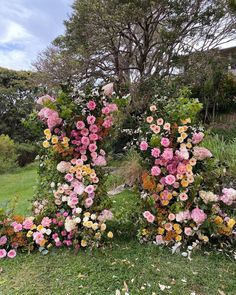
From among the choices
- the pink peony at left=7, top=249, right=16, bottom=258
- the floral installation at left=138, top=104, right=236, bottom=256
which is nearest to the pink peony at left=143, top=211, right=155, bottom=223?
the floral installation at left=138, top=104, right=236, bottom=256

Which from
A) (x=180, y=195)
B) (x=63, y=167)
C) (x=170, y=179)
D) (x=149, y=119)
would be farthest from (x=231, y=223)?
(x=63, y=167)

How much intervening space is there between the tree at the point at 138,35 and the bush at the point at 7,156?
3293mm

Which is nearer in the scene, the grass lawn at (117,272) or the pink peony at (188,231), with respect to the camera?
the grass lawn at (117,272)

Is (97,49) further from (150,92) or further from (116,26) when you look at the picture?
(150,92)

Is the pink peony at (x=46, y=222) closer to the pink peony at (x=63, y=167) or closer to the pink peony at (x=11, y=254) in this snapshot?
the pink peony at (x=11, y=254)

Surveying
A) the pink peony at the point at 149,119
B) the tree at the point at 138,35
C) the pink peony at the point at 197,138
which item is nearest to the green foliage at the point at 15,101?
the tree at the point at 138,35

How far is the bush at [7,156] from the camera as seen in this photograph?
1001 cm

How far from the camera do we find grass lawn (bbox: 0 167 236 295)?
2.08 meters

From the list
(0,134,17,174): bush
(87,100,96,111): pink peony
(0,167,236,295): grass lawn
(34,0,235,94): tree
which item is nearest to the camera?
(0,167,236,295): grass lawn

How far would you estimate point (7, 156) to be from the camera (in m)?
10.5

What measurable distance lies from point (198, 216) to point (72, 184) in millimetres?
1086

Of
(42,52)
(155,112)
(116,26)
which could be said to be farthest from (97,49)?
(155,112)

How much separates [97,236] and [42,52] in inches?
357

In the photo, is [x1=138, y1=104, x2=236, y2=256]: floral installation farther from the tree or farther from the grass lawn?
the tree
